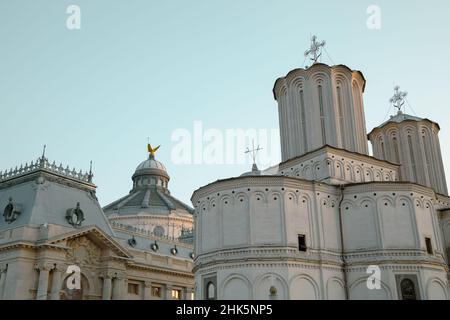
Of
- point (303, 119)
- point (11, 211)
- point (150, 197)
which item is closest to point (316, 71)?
point (303, 119)

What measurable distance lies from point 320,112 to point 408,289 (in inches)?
684

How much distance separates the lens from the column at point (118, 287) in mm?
49406

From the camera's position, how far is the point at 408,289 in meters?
39.6

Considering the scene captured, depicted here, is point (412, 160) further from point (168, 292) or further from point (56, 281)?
point (56, 281)

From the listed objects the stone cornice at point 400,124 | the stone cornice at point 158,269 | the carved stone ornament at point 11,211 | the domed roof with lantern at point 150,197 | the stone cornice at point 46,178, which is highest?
the domed roof with lantern at point 150,197

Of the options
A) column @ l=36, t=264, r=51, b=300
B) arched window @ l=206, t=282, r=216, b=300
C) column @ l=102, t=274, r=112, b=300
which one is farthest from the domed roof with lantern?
arched window @ l=206, t=282, r=216, b=300

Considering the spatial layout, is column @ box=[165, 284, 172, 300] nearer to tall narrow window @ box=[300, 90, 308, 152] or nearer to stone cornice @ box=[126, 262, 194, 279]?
stone cornice @ box=[126, 262, 194, 279]

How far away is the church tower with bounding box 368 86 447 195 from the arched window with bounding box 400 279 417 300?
18.7m

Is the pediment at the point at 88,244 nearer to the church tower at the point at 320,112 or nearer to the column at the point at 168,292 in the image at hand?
the column at the point at 168,292

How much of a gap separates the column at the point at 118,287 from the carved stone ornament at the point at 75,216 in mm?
6401

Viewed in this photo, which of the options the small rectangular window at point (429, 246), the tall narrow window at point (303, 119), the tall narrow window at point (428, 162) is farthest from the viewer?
the tall narrow window at point (428, 162)

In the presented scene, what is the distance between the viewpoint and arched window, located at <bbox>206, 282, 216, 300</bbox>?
39062mm

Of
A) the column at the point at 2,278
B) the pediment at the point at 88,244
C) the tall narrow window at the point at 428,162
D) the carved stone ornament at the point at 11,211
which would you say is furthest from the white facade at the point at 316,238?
the carved stone ornament at the point at 11,211

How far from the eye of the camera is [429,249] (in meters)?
41.9
